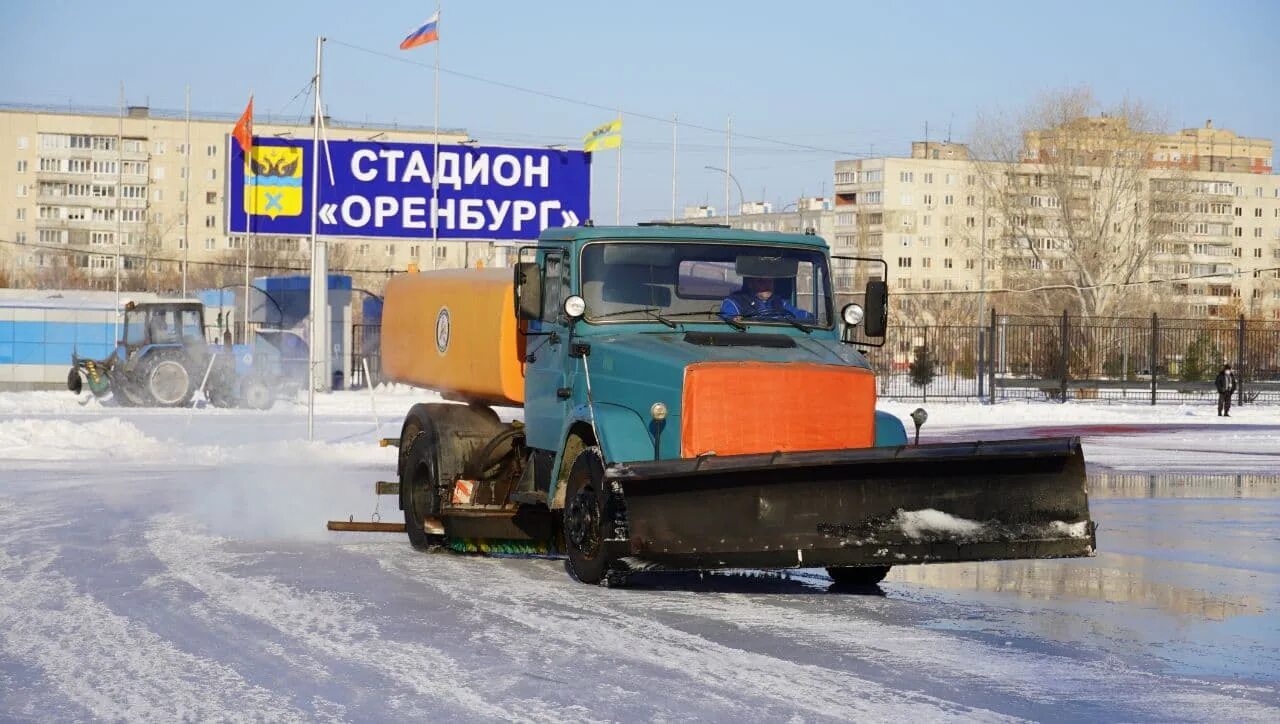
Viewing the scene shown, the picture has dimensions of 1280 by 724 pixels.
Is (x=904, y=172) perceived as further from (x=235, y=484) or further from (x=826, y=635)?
(x=826, y=635)

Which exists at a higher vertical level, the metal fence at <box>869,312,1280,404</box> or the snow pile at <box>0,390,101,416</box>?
the metal fence at <box>869,312,1280,404</box>

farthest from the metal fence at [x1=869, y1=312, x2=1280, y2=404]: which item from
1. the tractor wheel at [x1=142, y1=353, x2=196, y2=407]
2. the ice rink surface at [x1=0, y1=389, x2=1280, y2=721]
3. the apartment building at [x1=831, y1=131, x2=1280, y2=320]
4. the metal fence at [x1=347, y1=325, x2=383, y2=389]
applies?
the apartment building at [x1=831, y1=131, x2=1280, y2=320]

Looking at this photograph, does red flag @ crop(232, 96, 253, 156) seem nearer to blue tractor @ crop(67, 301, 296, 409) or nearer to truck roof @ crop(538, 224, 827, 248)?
blue tractor @ crop(67, 301, 296, 409)

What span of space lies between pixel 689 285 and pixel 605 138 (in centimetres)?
3200

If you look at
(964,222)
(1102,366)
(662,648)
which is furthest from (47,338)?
(964,222)

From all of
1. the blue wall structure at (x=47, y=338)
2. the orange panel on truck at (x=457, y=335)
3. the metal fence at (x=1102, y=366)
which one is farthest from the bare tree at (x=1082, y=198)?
the orange panel on truck at (x=457, y=335)

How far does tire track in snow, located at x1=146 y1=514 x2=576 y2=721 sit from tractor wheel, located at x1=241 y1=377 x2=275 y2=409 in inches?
1055

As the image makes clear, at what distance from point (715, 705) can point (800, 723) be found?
1.65 ft

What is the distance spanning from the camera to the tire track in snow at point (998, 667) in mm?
7332

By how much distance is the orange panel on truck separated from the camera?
506 inches

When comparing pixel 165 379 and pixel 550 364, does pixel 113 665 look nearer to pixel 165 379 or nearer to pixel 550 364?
pixel 550 364

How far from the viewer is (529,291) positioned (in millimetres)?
11906

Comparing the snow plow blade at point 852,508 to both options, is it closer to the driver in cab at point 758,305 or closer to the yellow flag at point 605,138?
the driver in cab at point 758,305

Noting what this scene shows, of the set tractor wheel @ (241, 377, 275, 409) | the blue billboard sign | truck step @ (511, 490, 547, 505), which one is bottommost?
tractor wheel @ (241, 377, 275, 409)
